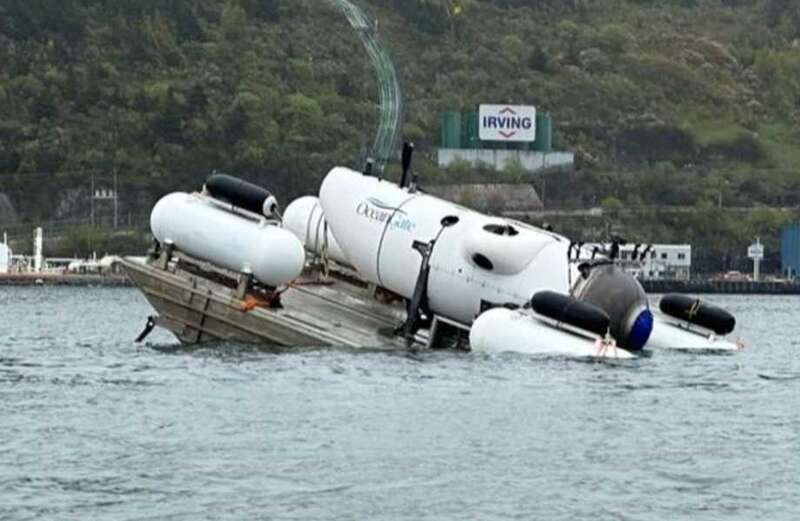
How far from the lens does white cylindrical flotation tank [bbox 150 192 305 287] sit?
63.0 m

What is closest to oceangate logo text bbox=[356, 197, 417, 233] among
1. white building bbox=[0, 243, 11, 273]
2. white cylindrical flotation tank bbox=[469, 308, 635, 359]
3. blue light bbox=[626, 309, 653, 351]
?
white cylindrical flotation tank bbox=[469, 308, 635, 359]

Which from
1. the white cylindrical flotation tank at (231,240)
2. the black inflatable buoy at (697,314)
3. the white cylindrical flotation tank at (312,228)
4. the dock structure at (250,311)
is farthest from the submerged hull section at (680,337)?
the white cylindrical flotation tank at (231,240)

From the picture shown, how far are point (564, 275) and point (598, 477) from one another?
53.7 ft

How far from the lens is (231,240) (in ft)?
208

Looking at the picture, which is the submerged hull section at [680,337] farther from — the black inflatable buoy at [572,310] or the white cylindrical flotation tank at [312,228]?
the white cylindrical flotation tank at [312,228]

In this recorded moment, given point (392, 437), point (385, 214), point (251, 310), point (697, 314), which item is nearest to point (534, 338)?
point (385, 214)

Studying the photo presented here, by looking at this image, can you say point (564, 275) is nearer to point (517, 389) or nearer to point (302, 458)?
point (517, 389)

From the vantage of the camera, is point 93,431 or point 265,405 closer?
point 93,431

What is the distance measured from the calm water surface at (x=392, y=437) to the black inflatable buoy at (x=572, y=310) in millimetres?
793

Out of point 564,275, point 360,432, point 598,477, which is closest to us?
point 598,477

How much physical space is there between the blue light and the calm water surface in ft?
1.74

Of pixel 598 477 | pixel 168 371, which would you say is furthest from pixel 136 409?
pixel 598 477

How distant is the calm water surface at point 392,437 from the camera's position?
43406 mm

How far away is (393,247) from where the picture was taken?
6412 centimetres
